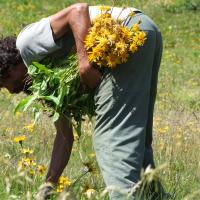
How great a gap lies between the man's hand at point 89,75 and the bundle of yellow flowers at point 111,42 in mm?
42

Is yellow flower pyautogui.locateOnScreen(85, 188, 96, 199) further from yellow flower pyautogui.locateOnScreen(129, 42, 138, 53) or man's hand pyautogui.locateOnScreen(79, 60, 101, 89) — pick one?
yellow flower pyautogui.locateOnScreen(129, 42, 138, 53)

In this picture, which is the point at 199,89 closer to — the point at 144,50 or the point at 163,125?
the point at 163,125

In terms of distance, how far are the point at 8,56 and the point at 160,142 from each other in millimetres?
1874

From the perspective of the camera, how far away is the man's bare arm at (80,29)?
3354 millimetres

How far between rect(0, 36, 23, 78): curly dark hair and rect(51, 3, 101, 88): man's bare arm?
26 cm

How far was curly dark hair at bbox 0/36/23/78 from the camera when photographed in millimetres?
3561

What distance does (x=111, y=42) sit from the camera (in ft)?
10.7

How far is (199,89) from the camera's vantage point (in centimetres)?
948

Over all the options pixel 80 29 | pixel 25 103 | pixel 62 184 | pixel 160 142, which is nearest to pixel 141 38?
pixel 80 29

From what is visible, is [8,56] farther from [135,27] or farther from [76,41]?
[135,27]

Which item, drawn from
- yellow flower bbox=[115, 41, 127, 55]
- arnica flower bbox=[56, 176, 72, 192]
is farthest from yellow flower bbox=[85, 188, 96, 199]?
yellow flower bbox=[115, 41, 127, 55]

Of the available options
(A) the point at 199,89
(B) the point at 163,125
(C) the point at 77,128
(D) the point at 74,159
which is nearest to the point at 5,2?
(A) the point at 199,89

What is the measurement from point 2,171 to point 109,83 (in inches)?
46.7

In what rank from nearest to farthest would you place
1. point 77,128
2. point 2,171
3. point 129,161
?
point 129,161 < point 77,128 < point 2,171
